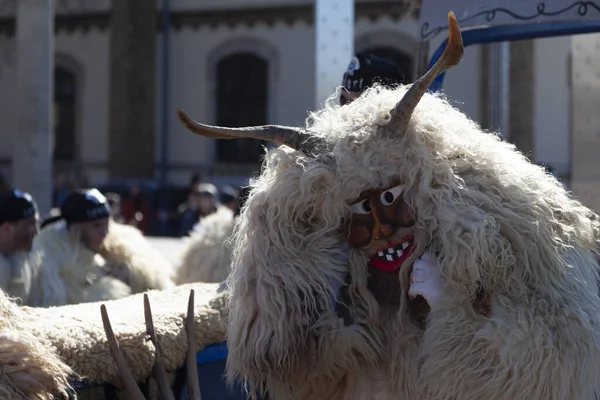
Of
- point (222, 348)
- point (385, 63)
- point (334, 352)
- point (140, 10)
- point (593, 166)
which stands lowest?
point (222, 348)

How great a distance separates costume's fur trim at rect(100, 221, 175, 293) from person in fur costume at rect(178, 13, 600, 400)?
2.36 m

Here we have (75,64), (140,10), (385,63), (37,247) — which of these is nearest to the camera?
(385,63)

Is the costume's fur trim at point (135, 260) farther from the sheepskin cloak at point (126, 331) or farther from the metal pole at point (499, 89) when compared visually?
the metal pole at point (499, 89)

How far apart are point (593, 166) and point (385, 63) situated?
1.58m

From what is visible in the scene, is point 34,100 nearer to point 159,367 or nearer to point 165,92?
point 159,367

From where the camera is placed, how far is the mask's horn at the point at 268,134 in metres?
2.10

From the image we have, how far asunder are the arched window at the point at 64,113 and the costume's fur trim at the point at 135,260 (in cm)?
1498

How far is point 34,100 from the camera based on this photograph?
6.95 m

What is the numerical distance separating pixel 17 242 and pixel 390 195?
7.50ft

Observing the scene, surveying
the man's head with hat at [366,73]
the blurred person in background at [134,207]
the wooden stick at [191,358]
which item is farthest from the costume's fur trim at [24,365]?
the blurred person in background at [134,207]

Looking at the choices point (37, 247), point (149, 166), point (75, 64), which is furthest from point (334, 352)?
point (75, 64)

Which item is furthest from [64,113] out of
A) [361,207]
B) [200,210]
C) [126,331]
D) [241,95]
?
[361,207]

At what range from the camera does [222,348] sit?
288cm

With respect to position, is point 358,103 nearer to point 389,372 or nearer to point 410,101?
point 410,101
